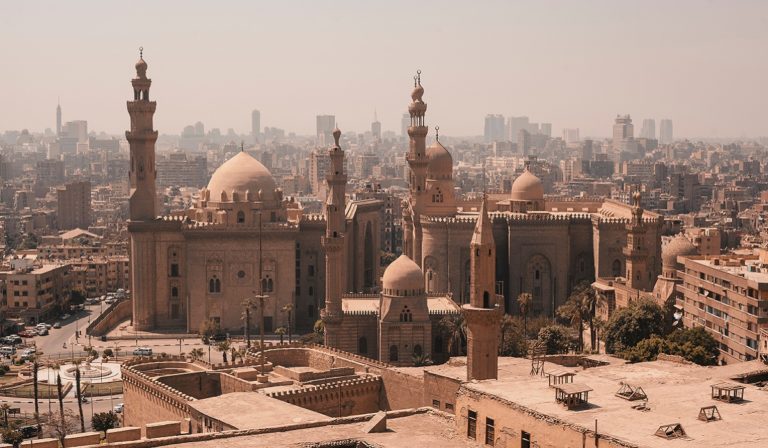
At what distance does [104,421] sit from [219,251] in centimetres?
2094

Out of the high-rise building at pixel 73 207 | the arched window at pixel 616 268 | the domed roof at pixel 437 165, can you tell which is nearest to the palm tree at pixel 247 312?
the domed roof at pixel 437 165

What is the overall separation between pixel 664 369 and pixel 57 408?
87.2ft

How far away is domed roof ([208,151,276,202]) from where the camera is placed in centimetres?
6931

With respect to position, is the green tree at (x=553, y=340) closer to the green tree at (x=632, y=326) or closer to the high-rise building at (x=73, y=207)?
the green tree at (x=632, y=326)

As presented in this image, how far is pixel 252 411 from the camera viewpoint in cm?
3759

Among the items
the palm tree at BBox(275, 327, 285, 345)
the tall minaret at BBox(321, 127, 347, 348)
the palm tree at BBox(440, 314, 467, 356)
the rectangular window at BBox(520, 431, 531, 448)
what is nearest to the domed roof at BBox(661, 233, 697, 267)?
the palm tree at BBox(440, 314, 467, 356)

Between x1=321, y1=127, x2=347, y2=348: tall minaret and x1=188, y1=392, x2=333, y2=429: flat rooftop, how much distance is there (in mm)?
14965

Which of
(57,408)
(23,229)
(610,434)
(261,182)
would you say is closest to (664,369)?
(610,434)

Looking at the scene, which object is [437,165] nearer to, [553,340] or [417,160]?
[417,160]

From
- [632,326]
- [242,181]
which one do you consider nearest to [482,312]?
[632,326]

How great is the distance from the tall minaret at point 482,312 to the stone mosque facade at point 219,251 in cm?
3144

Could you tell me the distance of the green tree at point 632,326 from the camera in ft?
171

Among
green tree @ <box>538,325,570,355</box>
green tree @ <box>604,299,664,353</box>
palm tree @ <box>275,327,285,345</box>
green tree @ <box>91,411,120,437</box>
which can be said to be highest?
green tree @ <box>604,299,664,353</box>

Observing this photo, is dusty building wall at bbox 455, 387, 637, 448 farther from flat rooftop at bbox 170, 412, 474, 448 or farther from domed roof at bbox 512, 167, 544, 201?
domed roof at bbox 512, 167, 544, 201
